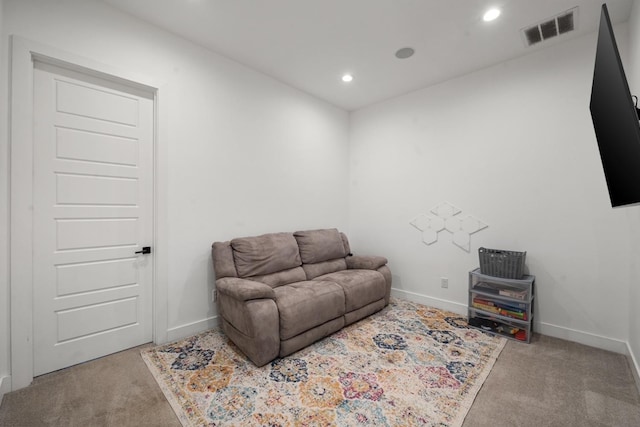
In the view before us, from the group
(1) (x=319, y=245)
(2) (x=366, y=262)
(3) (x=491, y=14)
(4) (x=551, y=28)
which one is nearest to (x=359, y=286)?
(2) (x=366, y=262)

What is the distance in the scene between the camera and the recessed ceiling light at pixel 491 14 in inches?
87.4

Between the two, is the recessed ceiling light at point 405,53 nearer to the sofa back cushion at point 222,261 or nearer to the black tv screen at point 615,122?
the black tv screen at point 615,122

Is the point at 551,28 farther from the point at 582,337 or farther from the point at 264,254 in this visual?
the point at 264,254

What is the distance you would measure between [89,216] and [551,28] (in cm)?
411

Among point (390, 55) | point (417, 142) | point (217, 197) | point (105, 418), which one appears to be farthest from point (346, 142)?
point (105, 418)

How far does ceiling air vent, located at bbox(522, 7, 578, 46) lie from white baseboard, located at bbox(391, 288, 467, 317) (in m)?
2.71

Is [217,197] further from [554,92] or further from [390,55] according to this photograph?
[554,92]

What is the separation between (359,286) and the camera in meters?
2.90

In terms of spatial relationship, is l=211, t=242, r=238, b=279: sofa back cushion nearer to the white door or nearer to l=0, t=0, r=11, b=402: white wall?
the white door

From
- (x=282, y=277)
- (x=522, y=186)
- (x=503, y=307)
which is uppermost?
(x=522, y=186)

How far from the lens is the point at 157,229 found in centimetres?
245

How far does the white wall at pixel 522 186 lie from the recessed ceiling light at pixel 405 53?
0.80 metres

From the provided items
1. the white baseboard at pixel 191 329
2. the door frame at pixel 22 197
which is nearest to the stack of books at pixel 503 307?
the white baseboard at pixel 191 329

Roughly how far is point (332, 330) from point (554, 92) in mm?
3059
